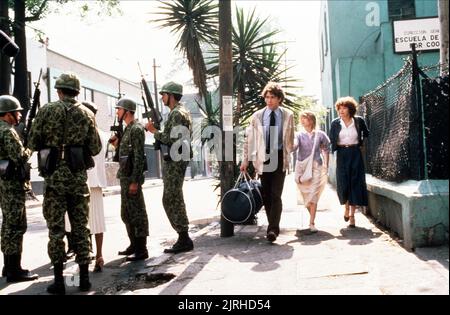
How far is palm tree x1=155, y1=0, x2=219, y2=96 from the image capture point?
8.30 metres

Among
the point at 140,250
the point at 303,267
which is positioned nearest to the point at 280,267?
the point at 303,267

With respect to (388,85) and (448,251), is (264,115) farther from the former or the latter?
(448,251)

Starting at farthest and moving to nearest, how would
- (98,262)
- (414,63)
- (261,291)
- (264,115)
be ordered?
(264,115), (98,262), (414,63), (261,291)

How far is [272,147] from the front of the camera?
19.1ft

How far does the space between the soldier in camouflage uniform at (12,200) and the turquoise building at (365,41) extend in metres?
11.4

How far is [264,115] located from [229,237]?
1766 mm

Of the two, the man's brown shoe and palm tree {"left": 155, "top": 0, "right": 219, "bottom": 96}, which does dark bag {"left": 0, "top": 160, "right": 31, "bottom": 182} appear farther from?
palm tree {"left": 155, "top": 0, "right": 219, "bottom": 96}

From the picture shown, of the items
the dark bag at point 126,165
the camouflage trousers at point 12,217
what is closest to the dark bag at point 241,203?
the dark bag at point 126,165

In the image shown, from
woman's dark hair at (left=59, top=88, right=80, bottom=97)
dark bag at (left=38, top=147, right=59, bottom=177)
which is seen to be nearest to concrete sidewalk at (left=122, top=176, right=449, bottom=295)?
dark bag at (left=38, top=147, right=59, bottom=177)

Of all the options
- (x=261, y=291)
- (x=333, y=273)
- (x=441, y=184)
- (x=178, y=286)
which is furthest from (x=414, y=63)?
(x=178, y=286)

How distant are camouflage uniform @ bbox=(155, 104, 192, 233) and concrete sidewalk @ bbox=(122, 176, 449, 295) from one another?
45cm

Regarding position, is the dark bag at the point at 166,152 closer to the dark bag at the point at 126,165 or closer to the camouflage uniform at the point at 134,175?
the camouflage uniform at the point at 134,175

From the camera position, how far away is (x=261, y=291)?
11.8 ft

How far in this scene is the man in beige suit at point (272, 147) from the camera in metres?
5.77
